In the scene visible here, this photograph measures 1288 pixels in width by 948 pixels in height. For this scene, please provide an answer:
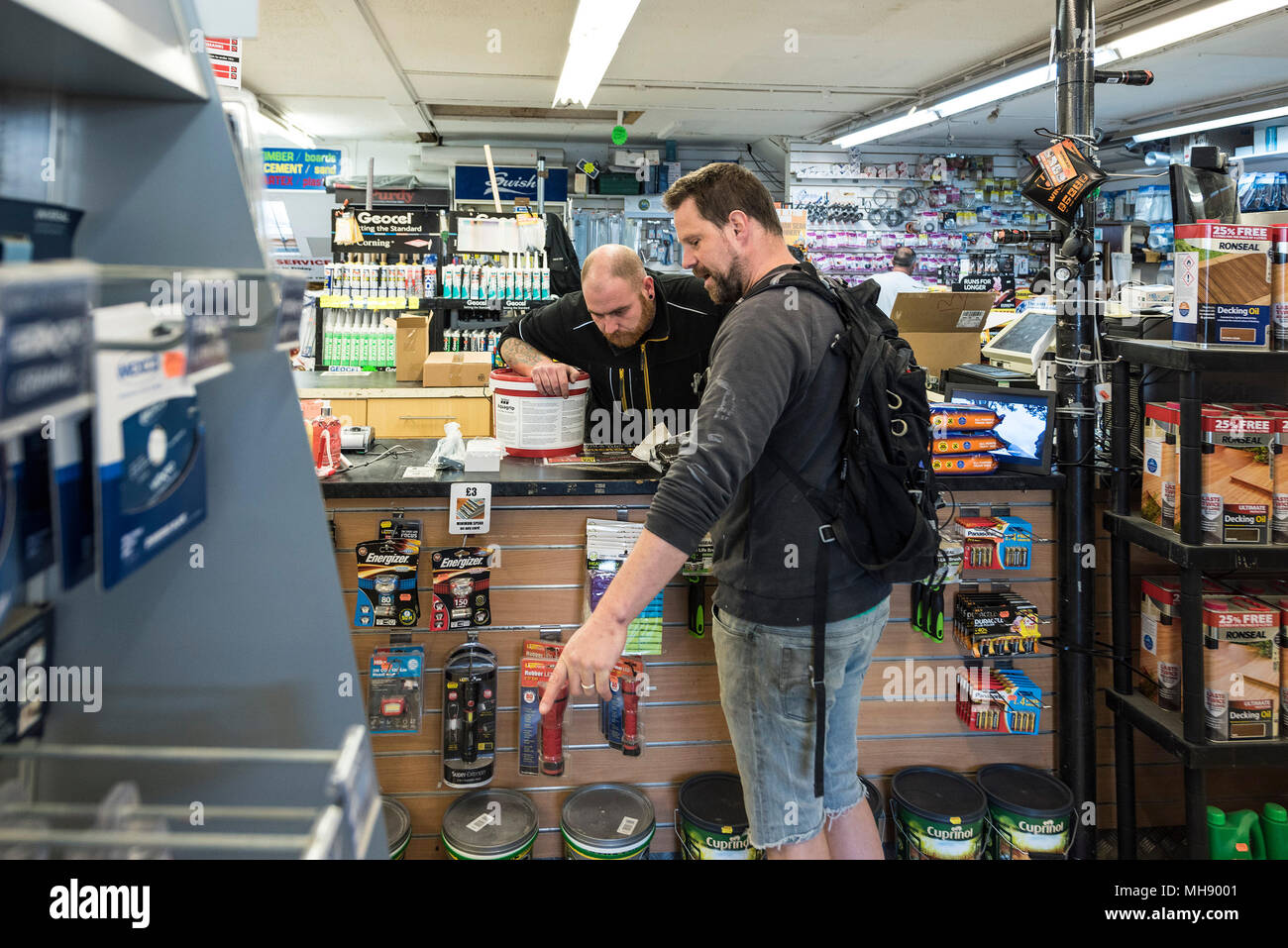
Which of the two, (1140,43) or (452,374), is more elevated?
(1140,43)

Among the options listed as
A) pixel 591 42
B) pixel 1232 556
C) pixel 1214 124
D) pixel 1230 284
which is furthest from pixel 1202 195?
pixel 1214 124

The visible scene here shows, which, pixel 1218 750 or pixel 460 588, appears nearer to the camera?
pixel 1218 750

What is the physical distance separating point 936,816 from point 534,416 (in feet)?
5.72

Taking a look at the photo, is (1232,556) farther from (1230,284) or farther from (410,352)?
(410,352)

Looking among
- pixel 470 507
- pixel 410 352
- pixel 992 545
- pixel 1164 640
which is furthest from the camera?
pixel 410 352

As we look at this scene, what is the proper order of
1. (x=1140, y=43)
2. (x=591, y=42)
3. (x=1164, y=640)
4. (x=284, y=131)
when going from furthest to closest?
(x=284, y=131) < (x=591, y=42) < (x=1140, y=43) < (x=1164, y=640)

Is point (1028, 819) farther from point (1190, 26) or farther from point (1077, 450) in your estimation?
point (1190, 26)

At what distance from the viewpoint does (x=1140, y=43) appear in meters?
5.63

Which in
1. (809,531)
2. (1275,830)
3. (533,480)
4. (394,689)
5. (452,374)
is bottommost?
(1275,830)

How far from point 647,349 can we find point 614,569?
3.51ft

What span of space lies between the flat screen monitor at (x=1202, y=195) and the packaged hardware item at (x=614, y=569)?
1.84m

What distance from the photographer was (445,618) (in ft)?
7.98

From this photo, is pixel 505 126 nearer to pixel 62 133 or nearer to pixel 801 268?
pixel 801 268

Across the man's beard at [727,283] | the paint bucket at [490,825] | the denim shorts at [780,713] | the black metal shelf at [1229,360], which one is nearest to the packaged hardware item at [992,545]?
the black metal shelf at [1229,360]
